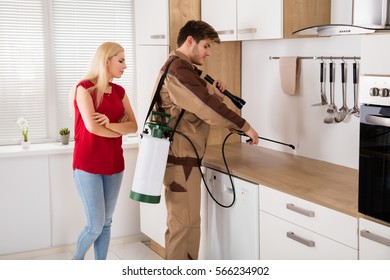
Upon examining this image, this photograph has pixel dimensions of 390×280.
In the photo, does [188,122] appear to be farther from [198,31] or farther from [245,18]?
[245,18]

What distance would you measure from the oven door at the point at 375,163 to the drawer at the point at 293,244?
0.23 meters

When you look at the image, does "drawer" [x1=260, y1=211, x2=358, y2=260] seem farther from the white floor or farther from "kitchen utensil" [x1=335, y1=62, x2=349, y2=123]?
the white floor

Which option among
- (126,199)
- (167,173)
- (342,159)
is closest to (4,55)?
(126,199)

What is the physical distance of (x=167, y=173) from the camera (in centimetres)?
333

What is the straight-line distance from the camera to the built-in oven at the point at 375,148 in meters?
2.25

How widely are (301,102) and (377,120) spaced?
4.43 feet

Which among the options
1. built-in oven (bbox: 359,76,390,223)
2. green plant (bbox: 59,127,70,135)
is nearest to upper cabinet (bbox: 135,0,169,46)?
green plant (bbox: 59,127,70,135)

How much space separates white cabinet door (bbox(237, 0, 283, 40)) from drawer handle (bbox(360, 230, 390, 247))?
1.21m

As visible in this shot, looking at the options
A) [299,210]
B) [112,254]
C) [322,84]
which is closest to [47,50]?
[112,254]

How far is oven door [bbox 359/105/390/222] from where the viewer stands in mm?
2270

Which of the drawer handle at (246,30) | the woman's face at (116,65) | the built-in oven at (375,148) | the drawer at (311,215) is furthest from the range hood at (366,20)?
the woman's face at (116,65)

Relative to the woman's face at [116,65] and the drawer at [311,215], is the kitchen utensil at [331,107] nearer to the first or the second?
the drawer at [311,215]
